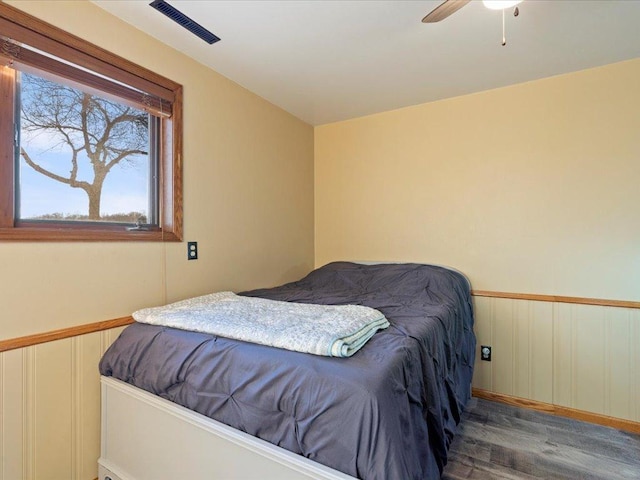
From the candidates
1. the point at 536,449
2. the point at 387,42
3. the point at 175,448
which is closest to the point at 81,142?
the point at 175,448

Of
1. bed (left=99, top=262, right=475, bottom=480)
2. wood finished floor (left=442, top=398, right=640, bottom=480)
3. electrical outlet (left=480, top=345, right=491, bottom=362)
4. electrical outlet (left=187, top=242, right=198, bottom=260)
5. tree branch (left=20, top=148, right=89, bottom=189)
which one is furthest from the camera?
electrical outlet (left=480, top=345, right=491, bottom=362)

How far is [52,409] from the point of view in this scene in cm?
142

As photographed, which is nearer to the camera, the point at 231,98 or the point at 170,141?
the point at 170,141

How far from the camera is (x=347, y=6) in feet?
5.23

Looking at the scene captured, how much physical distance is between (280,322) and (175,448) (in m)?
0.64

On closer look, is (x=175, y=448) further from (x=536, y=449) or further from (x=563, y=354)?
(x=563, y=354)

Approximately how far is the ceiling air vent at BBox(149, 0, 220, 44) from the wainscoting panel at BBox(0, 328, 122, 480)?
5.40 ft

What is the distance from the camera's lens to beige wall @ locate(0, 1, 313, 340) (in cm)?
141

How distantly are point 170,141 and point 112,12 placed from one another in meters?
0.66

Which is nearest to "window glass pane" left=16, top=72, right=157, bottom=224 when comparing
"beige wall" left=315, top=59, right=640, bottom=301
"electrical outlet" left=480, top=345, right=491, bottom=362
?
"beige wall" left=315, top=59, right=640, bottom=301

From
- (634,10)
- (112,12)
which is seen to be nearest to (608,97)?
(634,10)

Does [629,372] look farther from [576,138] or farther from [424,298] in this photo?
[576,138]

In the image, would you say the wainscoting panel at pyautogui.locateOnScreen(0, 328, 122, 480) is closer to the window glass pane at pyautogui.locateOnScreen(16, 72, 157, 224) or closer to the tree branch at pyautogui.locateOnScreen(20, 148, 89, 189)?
the window glass pane at pyautogui.locateOnScreen(16, 72, 157, 224)

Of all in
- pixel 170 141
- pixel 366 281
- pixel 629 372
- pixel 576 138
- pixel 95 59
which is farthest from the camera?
pixel 366 281
